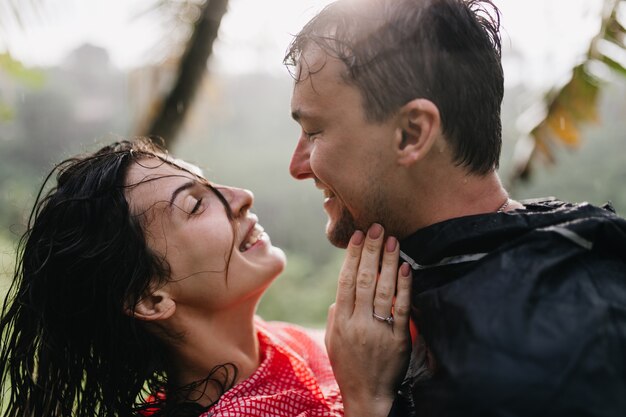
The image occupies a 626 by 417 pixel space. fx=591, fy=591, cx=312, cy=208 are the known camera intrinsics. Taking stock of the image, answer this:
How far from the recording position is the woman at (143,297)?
1991 mm

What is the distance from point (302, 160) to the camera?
2.00 m

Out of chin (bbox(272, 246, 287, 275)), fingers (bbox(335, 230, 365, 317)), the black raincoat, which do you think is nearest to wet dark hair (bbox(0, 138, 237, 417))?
chin (bbox(272, 246, 287, 275))

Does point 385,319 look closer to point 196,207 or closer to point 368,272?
point 368,272

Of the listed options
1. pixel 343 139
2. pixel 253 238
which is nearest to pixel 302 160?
pixel 343 139

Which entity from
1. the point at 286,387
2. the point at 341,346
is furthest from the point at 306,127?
the point at 286,387

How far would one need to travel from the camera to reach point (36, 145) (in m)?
14.3

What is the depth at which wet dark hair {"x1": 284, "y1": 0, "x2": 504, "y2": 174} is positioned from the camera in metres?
1.78

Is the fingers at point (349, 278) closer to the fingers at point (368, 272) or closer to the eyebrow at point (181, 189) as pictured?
the fingers at point (368, 272)

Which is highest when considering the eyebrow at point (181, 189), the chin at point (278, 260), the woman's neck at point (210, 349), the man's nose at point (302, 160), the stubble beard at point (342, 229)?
the man's nose at point (302, 160)

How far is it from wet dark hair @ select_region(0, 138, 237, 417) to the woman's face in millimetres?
41

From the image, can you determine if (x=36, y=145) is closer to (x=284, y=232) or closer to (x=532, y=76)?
(x=284, y=232)

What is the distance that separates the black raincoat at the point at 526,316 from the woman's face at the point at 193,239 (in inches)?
26.9

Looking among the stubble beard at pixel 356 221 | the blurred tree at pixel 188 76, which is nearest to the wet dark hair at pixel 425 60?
the stubble beard at pixel 356 221

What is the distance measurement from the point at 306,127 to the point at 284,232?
36.6 ft
